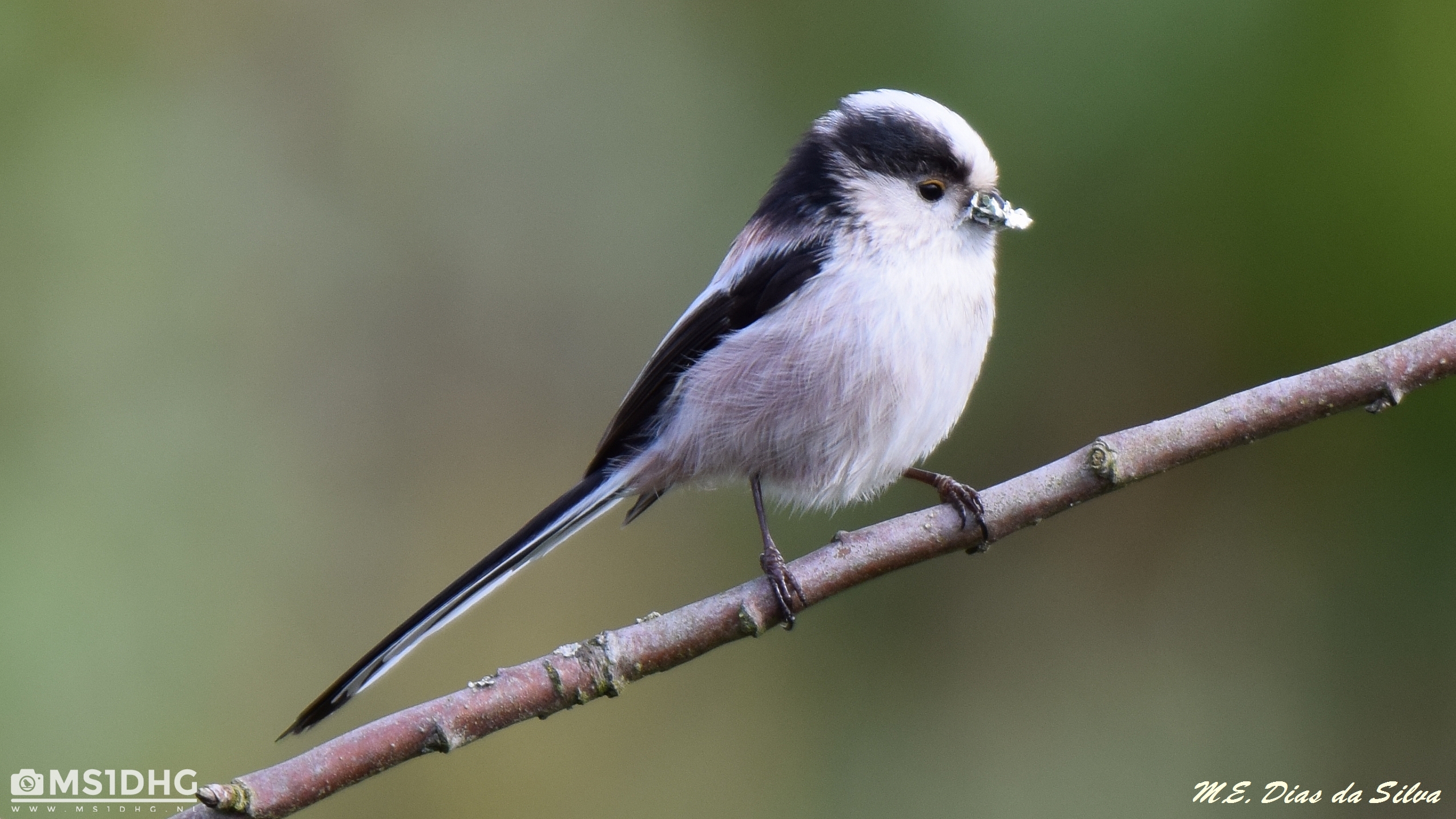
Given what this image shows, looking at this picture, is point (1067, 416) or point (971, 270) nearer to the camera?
point (971, 270)

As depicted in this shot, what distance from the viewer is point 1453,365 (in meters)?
1.93

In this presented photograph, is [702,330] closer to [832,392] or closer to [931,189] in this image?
[832,392]

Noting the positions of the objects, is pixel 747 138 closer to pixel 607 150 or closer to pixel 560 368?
pixel 607 150

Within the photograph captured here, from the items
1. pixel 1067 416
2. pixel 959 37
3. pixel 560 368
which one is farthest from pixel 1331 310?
pixel 560 368

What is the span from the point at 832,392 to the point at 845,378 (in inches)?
1.6

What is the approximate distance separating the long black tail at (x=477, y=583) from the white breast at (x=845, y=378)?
5.6 inches

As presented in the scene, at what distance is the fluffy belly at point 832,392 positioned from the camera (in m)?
2.31

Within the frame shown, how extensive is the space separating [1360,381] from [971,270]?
75 cm

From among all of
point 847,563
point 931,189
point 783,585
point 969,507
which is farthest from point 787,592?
point 931,189

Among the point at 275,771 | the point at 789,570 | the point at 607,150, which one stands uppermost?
the point at 607,150

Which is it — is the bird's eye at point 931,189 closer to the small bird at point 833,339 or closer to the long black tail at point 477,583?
the small bird at point 833,339

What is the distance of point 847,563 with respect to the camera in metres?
2.00

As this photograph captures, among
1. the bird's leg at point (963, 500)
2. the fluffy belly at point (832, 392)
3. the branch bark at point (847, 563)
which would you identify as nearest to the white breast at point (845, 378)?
the fluffy belly at point (832, 392)

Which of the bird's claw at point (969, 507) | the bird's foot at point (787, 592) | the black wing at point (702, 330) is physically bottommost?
the bird's foot at point (787, 592)
